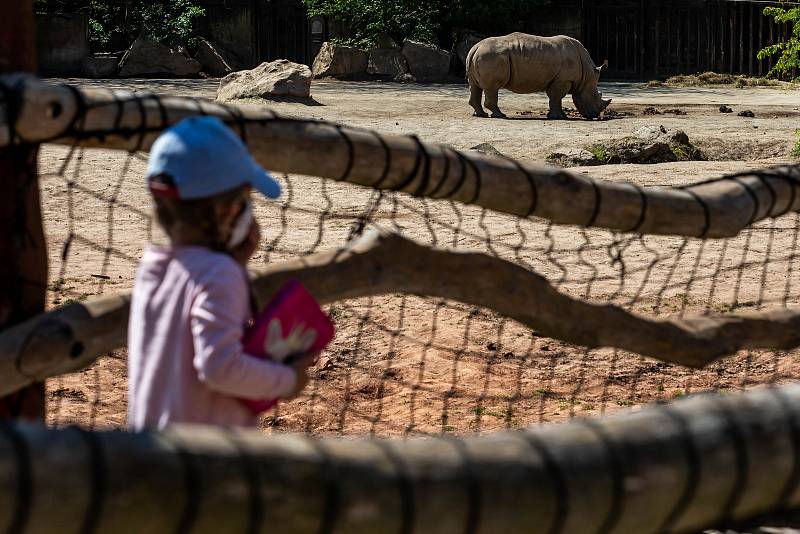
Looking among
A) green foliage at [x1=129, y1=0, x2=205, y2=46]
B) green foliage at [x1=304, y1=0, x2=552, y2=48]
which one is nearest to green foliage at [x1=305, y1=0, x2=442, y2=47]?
green foliage at [x1=304, y1=0, x2=552, y2=48]

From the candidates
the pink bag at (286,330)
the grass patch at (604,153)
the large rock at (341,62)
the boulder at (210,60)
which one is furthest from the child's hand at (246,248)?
the boulder at (210,60)

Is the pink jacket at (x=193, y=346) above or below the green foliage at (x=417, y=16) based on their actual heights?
below

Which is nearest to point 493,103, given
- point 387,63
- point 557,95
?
point 557,95

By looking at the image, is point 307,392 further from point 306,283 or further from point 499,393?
point 306,283

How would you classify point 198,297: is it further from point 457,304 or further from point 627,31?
point 627,31

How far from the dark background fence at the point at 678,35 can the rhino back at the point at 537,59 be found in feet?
25.6

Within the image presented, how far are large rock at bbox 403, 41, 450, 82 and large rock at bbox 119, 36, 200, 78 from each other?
4.46m

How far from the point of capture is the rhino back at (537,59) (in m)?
18.4

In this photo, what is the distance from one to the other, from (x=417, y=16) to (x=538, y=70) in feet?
24.4

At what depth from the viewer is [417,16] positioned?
25.5m

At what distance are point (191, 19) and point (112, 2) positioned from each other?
64.3 inches

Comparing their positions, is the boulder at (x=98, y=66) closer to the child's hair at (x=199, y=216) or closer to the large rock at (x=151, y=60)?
the large rock at (x=151, y=60)

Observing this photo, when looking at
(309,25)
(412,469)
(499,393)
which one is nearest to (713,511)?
(412,469)

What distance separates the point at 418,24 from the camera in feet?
83.8
